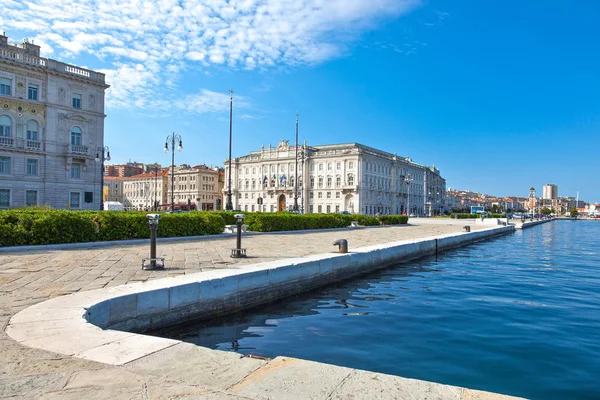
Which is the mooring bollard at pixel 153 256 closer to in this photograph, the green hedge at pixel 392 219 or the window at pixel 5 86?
the green hedge at pixel 392 219

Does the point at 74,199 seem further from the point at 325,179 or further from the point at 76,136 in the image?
the point at 325,179

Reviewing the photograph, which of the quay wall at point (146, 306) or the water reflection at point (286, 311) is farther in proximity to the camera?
the water reflection at point (286, 311)

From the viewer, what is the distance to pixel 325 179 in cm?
9438

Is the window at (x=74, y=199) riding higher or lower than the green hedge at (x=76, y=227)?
higher

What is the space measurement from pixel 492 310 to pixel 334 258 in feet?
13.3

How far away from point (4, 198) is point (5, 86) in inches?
386

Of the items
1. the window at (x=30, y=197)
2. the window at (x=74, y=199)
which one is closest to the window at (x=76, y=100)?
the window at (x=74, y=199)

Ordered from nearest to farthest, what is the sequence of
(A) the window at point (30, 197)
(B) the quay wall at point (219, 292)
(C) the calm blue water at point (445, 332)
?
(C) the calm blue water at point (445, 332) < (B) the quay wall at point (219, 292) < (A) the window at point (30, 197)

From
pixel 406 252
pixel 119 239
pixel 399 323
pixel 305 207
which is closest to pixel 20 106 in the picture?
pixel 119 239

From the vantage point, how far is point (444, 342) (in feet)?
21.0

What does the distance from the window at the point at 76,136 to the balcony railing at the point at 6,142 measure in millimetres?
4875

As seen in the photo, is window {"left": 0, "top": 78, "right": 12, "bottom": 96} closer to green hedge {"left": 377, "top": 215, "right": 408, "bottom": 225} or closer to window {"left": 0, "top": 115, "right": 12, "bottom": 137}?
window {"left": 0, "top": 115, "right": 12, "bottom": 137}

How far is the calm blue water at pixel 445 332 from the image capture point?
5246 millimetres

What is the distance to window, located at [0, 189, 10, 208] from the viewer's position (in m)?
34.9
